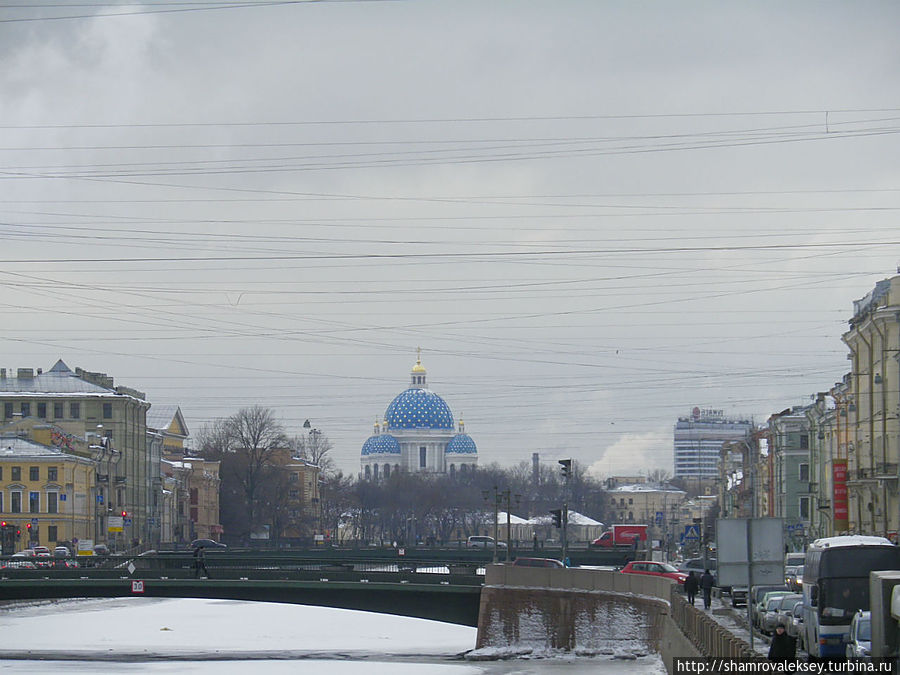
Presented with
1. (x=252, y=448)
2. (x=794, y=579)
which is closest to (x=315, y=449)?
(x=252, y=448)

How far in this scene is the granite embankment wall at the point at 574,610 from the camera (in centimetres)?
5106

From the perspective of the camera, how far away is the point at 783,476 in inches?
5049

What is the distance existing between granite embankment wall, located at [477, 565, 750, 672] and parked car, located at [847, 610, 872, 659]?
35.7 ft

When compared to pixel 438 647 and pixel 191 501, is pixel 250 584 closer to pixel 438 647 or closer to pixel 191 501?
pixel 438 647

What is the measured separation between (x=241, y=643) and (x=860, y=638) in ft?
148

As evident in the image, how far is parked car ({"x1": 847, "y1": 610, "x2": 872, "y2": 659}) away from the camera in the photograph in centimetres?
2936

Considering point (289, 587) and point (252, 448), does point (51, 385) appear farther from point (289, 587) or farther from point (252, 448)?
point (289, 587)

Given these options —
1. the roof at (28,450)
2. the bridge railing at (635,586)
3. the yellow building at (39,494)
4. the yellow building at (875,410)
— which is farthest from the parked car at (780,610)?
the roof at (28,450)

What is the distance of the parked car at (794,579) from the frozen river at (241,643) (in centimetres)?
673

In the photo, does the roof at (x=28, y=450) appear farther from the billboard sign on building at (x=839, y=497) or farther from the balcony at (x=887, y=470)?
the balcony at (x=887, y=470)

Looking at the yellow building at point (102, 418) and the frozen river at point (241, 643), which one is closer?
the frozen river at point (241, 643)

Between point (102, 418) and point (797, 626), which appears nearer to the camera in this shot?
point (797, 626)

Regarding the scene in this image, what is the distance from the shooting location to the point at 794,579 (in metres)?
58.4

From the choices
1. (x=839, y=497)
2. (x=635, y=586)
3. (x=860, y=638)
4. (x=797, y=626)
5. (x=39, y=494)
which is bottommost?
(x=797, y=626)
